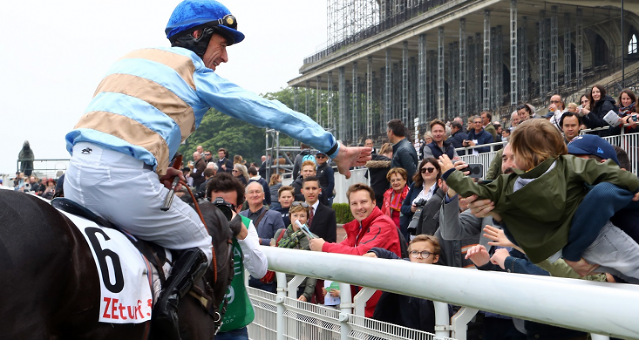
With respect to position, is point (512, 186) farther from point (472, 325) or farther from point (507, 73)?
point (507, 73)

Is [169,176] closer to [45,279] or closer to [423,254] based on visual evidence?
[45,279]

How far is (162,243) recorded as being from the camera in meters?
3.45

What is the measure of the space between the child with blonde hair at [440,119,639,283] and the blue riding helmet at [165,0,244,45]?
1.37 metres

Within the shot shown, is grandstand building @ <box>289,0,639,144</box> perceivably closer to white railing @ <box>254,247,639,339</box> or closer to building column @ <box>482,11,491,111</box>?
building column @ <box>482,11,491,111</box>

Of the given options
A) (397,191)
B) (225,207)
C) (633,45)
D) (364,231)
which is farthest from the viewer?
(633,45)

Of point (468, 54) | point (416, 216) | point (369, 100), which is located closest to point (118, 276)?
point (416, 216)

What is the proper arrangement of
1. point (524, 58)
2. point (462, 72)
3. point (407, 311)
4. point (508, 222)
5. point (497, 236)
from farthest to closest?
point (462, 72)
point (524, 58)
point (407, 311)
point (497, 236)
point (508, 222)

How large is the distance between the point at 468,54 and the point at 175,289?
115ft

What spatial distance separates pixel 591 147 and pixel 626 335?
135 cm

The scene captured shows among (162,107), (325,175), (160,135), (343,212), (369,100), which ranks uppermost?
(369,100)

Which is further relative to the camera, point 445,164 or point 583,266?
point 445,164

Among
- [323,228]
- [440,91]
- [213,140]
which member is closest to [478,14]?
[440,91]

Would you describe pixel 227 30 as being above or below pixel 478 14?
below

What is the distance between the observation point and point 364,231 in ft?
19.6
